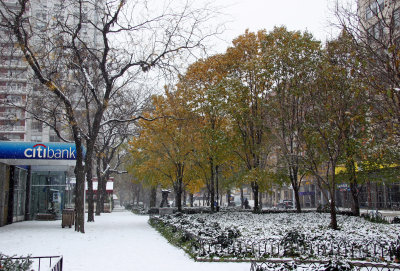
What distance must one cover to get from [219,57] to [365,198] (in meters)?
33.2

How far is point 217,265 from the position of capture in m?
10.0

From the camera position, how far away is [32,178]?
90.4 ft

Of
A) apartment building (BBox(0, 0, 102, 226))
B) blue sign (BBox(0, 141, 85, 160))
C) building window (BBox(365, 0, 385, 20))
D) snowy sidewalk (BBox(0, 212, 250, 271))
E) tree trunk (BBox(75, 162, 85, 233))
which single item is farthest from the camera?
apartment building (BBox(0, 0, 102, 226))

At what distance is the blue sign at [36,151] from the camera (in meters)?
20.0

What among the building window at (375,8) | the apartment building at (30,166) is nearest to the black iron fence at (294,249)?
the building window at (375,8)

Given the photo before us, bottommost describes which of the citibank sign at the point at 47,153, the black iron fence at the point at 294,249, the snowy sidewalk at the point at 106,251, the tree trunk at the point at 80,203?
the snowy sidewalk at the point at 106,251

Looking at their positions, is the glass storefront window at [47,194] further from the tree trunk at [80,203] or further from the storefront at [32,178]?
the tree trunk at [80,203]

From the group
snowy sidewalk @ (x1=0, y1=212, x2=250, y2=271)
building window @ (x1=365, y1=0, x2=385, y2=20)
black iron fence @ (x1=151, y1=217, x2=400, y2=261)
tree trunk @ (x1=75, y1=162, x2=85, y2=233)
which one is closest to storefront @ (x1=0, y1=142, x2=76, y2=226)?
tree trunk @ (x1=75, y1=162, x2=85, y2=233)

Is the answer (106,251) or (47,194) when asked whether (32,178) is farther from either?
(106,251)

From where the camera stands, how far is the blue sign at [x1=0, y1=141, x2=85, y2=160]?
20031 millimetres

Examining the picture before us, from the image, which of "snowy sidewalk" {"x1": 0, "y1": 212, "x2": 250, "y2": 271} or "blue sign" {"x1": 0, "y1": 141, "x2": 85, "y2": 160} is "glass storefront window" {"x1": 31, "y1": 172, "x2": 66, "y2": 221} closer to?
"blue sign" {"x1": 0, "y1": 141, "x2": 85, "y2": 160}

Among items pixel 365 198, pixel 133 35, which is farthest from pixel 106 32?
pixel 365 198

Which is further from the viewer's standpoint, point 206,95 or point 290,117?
point 206,95

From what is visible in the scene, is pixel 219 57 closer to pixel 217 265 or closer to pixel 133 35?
pixel 133 35
